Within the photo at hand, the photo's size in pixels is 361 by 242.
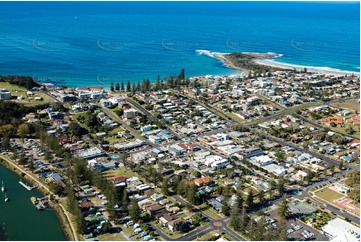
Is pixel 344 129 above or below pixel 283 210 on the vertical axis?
above

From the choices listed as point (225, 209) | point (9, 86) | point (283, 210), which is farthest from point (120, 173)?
point (9, 86)

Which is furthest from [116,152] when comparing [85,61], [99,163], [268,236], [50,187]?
[85,61]

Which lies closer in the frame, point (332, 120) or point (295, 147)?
point (295, 147)

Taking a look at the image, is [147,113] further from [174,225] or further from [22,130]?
[174,225]

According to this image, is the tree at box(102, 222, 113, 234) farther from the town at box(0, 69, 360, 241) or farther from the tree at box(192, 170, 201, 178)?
the tree at box(192, 170, 201, 178)

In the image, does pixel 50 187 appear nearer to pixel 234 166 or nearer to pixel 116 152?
pixel 116 152
